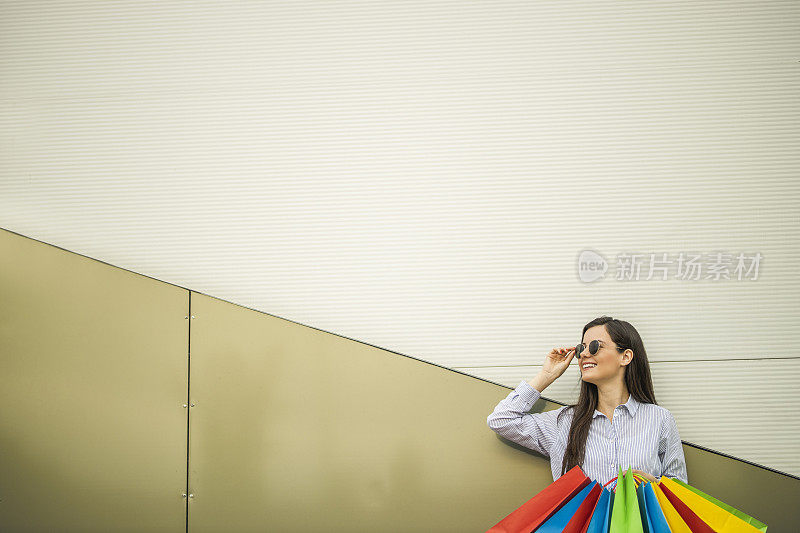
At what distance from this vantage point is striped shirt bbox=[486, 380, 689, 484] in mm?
1987

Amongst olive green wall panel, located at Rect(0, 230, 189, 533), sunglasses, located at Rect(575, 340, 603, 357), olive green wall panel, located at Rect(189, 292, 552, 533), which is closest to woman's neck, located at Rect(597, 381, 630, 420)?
sunglasses, located at Rect(575, 340, 603, 357)

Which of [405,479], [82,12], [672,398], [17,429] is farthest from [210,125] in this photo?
[672,398]

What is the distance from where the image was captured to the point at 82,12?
8.12 feet

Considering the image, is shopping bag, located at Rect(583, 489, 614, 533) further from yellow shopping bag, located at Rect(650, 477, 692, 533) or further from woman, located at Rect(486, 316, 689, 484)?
woman, located at Rect(486, 316, 689, 484)

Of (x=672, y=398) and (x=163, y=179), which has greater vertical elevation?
(x=163, y=179)

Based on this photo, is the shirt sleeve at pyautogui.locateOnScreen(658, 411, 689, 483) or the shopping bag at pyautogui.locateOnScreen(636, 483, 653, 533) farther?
the shirt sleeve at pyautogui.locateOnScreen(658, 411, 689, 483)

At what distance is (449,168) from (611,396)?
946 mm

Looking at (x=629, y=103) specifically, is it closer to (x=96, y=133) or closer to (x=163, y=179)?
(x=163, y=179)

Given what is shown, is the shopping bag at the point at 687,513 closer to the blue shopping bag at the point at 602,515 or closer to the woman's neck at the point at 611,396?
the blue shopping bag at the point at 602,515

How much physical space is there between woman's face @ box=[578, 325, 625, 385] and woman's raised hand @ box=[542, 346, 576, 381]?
0.05 meters

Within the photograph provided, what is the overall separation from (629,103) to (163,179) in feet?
5.56

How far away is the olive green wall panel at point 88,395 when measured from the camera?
7.27 ft
